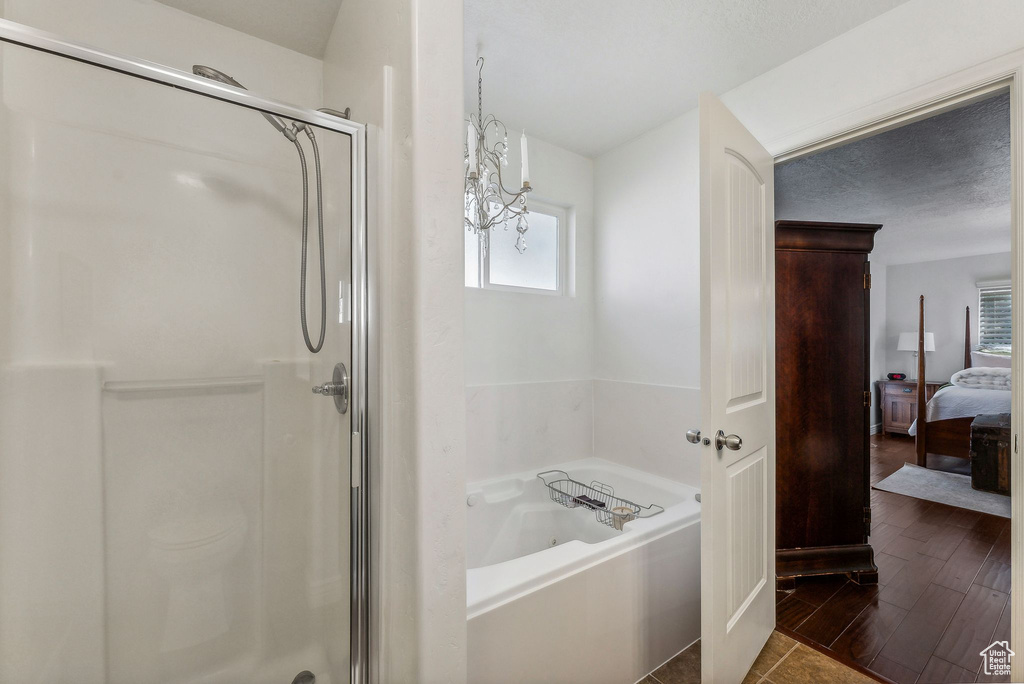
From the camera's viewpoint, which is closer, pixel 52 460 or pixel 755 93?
pixel 52 460

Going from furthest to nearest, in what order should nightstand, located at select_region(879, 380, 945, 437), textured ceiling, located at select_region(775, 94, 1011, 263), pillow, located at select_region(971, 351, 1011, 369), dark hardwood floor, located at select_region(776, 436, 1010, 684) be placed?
nightstand, located at select_region(879, 380, 945, 437) < pillow, located at select_region(971, 351, 1011, 369) < textured ceiling, located at select_region(775, 94, 1011, 263) < dark hardwood floor, located at select_region(776, 436, 1010, 684)

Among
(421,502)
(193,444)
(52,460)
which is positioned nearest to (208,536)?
(193,444)

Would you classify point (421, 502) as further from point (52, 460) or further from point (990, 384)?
point (990, 384)

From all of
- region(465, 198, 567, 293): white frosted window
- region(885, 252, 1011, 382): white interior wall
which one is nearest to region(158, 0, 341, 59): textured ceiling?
region(465, 198, 567, 293): white frosted window

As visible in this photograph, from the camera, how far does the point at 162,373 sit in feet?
3.70

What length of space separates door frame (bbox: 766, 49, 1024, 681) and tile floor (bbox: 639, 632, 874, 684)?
54 cm

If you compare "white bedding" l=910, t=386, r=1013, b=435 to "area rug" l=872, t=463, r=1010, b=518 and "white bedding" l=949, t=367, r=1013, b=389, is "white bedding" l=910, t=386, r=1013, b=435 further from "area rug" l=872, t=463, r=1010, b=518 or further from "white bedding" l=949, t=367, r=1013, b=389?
"area rug" l=872, t=463, r=1010, b=518

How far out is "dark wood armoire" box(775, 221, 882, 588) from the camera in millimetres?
2293

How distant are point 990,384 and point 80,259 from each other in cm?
672

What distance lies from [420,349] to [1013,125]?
6.07 ft

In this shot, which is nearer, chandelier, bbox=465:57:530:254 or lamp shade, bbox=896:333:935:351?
chandelier, bbox=465:57:530:254

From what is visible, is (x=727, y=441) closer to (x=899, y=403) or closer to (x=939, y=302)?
(x=899, y=403)

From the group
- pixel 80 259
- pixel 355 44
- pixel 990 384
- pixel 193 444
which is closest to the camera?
pixel 80 259

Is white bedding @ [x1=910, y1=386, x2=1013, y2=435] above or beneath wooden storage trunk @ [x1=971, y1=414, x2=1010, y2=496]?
above
